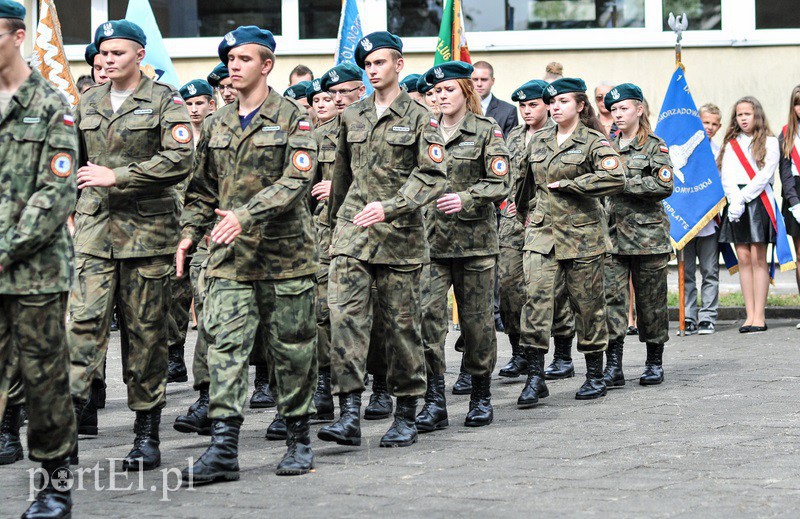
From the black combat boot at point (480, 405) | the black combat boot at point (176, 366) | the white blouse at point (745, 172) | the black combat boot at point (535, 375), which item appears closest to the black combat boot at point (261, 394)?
the black combat boot at point (176, 366)

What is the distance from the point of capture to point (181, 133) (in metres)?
6.85

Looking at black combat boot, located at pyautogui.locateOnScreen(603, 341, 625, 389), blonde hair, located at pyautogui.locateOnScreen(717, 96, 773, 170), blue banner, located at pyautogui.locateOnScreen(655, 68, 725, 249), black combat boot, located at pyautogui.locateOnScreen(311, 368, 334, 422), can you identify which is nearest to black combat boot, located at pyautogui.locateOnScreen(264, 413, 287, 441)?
black combat boot, located at pyautogui.locateOnScreen(311, 368, 334, 422)

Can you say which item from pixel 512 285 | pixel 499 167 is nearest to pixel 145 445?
pixel 499 167

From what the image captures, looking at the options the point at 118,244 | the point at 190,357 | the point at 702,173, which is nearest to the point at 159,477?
the point at 118,244

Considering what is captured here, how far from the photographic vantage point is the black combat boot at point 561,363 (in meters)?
→ 10.4

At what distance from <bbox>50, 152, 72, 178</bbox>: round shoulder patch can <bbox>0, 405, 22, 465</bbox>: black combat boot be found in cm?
200

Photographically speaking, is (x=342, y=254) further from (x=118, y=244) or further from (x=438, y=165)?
(x=118, y=244)

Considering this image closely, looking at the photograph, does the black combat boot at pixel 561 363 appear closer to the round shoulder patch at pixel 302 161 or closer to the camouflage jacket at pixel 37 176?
the round shoulder patch at pixel 302 161

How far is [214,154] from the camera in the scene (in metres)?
6.77

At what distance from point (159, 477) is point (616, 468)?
2.20m

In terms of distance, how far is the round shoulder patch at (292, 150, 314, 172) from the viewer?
652 centimetres

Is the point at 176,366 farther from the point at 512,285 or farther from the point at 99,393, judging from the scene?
the point at 512,285

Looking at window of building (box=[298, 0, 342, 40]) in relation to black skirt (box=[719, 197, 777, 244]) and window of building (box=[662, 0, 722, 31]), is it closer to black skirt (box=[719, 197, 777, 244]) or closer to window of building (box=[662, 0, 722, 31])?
window of building (box=[662, 0, 722, 31])

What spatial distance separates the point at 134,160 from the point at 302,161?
0.98 meters
